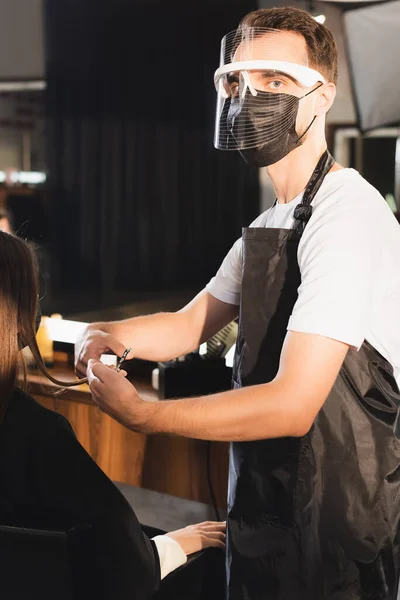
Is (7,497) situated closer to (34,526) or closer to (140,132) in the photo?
(34,526)

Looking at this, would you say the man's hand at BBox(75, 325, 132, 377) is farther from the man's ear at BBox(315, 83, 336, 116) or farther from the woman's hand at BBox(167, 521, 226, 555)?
the man's ear at BBox(315, 83, 336, 116)

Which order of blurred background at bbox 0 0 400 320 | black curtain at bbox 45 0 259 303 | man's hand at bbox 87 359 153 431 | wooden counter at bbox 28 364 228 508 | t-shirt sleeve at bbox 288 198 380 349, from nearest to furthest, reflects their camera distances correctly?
t-shirt sleeve at bbox 288 198 380 349 < man's hand at bbox 87 359 153 431 < blurred background at bbox 0 0 400 320 < wooden counter at bbox 28 364 228 508 < black curtain at bbox 45 0 259 303

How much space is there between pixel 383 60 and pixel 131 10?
115 centimetres

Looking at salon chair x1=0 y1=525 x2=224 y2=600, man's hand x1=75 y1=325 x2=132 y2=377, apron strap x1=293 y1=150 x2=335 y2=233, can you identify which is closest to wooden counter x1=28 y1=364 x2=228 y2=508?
man's hand x1=75 y1=325 x2=132 y2=377

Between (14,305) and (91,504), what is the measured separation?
0.43m

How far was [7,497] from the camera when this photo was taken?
1.52 m

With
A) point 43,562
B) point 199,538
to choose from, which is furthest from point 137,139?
point 43,562

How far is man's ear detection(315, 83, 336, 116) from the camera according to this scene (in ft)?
5.25

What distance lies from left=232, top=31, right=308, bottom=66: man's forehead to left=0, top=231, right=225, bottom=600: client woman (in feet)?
2.04

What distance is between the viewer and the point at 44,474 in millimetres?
1501

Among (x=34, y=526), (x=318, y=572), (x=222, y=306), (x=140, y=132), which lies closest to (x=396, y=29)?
(x=222, y=306)

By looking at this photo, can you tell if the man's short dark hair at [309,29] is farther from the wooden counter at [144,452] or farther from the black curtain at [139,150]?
the wooden counter at [144,452]

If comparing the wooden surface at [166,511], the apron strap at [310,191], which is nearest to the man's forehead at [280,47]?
the apron strap at [310,191]

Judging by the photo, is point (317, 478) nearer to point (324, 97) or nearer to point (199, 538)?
point (199, 538)
